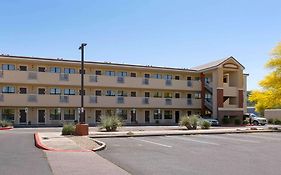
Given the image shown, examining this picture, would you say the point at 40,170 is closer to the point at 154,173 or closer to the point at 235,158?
the point at 154,173

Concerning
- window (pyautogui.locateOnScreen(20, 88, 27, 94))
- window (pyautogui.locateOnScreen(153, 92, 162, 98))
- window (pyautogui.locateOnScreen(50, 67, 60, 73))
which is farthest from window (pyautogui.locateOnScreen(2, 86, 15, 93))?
window (pyautogui.locateOnScreen(153, 92, 162, 98))

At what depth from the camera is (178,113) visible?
57188 mm

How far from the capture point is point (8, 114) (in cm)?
4697

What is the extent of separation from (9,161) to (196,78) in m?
47.2

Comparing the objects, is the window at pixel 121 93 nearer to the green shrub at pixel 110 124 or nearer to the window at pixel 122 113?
the window at pixel 122 113

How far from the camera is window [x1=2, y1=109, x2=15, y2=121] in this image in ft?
153

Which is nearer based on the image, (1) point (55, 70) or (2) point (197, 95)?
(1) point (55, 70)

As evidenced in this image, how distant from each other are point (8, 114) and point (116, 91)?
47.3 feet

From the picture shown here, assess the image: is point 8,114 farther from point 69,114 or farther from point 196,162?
point 196,162

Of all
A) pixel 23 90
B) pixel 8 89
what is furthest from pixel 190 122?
pixel 8 89

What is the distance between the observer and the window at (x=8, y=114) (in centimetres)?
4669

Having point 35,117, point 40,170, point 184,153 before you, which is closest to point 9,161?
point 40,170

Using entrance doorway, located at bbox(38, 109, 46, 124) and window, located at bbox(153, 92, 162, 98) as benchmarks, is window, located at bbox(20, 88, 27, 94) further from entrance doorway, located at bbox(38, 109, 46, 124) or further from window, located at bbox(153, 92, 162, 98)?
window, located at bbox(153, 92, 162, 98)

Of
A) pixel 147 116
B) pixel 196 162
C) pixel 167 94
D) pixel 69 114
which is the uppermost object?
pixel 167 94
